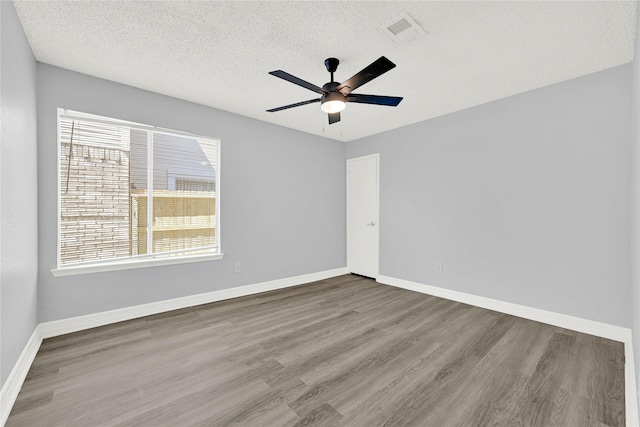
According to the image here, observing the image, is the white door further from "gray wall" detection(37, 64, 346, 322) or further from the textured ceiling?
the textured ceiling

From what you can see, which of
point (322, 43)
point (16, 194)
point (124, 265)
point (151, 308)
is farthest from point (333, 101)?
point (151, 308)

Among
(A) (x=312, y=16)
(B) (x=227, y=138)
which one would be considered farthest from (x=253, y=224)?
(A) (x=312, y=16)

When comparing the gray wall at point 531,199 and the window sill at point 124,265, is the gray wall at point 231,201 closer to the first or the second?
the window sill at point 124,265

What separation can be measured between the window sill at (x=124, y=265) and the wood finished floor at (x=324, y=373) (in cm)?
61

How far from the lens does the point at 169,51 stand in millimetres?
2412

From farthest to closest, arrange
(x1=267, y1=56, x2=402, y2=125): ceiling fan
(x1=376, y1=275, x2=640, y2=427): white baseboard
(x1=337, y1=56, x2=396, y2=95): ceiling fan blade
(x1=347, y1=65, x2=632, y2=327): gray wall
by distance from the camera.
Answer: (x1=347, y1=65, x2=632, y2=327): gray wall
(x1=267, y1=56, x2=402, y2=125): ceiling fan
(x1=337, y1=56, x2=396, y2=95): ceiling fan blade
(x1=376, y1=275, x2=640, y2=427): white baseboard

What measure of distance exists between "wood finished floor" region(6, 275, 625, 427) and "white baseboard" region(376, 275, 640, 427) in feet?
0.21

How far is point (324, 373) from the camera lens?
2.05 meters

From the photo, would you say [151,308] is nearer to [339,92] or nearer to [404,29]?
[339,92]

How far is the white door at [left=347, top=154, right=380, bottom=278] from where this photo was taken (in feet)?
16.1

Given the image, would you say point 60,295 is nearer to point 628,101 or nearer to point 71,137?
point 71,137

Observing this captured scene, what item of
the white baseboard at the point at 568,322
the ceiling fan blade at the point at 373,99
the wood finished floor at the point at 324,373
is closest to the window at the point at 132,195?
the wood finished floor at the point at 324,373

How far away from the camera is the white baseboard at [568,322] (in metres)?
1.74

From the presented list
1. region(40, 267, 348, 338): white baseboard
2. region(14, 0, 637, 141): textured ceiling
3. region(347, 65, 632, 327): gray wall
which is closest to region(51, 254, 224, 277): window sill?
region(40, 267, 348, 338): white baseboard
